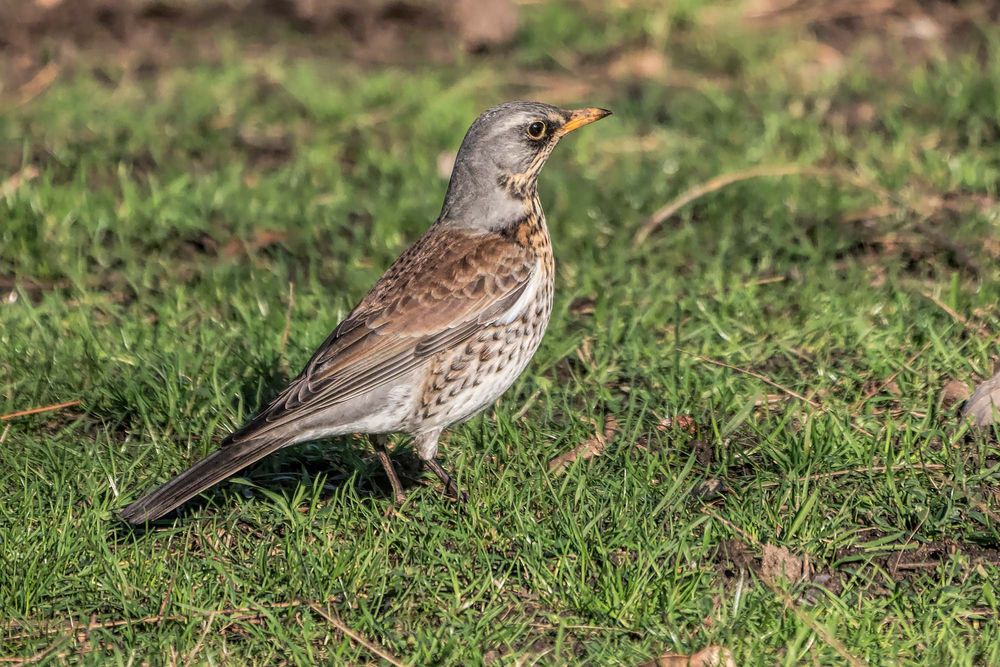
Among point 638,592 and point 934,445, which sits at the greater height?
point 638,592

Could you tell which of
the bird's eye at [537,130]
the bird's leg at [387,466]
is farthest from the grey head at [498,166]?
the bird's leg at [387,466]

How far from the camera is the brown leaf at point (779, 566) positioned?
470cm

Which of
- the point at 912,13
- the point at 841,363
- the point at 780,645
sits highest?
the point at 780,645

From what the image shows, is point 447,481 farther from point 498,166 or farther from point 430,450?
point 498,166

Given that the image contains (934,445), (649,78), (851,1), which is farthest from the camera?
(851,1)

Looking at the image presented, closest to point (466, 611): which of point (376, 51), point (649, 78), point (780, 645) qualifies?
point (780, 645)

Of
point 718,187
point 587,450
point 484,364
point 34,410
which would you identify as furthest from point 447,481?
point 718,187

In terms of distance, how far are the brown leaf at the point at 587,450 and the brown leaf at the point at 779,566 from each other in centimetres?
87

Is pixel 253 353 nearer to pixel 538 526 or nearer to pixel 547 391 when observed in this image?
pixel 547 391

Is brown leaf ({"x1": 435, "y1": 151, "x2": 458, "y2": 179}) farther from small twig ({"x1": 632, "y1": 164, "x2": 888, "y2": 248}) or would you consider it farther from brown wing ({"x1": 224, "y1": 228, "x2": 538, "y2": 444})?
brown wing ({"x1": 224, "y1": 228, "x2": 538, "y2": 444})

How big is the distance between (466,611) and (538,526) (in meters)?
0.48

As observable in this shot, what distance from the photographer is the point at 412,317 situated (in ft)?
17.6

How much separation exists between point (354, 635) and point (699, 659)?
110cm

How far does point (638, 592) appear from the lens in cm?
459
